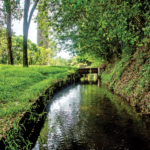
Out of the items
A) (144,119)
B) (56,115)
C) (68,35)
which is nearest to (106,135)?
(144,119)

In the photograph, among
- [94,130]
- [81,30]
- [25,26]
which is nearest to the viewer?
[94,130]

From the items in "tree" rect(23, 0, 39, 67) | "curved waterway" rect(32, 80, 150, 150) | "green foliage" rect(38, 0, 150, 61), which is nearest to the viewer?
"curved waterway" rect(32, 80, 150, 150)

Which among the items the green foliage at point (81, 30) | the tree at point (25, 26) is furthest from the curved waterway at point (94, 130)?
the tree at point (25, 26)

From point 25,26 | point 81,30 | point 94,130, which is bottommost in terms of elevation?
point 94,130

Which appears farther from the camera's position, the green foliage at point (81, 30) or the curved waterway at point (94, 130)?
the green foliage at point (81, 30)

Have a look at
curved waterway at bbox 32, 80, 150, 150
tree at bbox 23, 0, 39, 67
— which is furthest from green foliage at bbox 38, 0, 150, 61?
curved waterway at bbox 32, 80, 150, 150

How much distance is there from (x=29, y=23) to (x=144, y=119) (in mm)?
11352

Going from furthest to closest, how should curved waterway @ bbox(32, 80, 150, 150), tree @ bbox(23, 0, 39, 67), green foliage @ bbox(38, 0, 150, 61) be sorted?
tree @ bbox(23, 0, 39, 67) → green foliage @ bbox(38, 0, 150, 61) → curved waterway @ bbox(32, 80, 150, 150)

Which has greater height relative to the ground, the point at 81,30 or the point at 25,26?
the point at 25,26

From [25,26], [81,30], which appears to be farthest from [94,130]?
[25,26]

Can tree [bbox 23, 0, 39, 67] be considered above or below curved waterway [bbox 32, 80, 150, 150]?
above

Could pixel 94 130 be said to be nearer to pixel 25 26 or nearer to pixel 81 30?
pixel 81 30

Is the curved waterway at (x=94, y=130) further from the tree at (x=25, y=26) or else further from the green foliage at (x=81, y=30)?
the tree at (x=25, y=26)

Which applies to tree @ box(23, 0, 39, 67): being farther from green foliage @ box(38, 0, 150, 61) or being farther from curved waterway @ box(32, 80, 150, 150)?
curved waterway @ box(32, 80, 150, 150)
